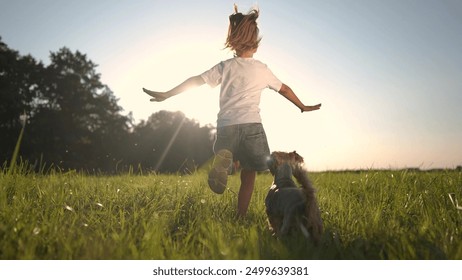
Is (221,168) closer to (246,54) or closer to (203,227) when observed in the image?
(203,227)

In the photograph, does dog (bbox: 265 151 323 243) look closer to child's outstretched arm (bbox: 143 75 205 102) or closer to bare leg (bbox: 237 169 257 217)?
bare leg (bbox: 237 169 257 217)

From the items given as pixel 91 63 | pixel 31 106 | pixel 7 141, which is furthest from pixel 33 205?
pixel 91 63

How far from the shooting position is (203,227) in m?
3.11

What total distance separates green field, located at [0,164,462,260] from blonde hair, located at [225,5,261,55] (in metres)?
2.06

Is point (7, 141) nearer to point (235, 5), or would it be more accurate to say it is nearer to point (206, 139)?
point (206, 139)

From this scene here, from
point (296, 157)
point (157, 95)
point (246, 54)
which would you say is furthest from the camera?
point (246, 54)

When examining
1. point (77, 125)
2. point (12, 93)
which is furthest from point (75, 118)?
point (12, 93)

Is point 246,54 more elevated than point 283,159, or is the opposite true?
point 246,54

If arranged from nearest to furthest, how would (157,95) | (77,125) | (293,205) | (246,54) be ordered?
1. (293,205)
2. (157,95)
3. (246,54)
4. (77,125)

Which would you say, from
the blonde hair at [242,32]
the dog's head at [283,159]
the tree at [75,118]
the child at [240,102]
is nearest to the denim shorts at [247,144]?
the child at [240,102]

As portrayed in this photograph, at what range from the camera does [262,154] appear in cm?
426

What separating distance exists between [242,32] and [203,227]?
243 centimetres

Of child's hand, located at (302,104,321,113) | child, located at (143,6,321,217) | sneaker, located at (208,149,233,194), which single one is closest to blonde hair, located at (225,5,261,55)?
child, located at (143,6,321,217)

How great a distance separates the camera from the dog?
2.99 m
